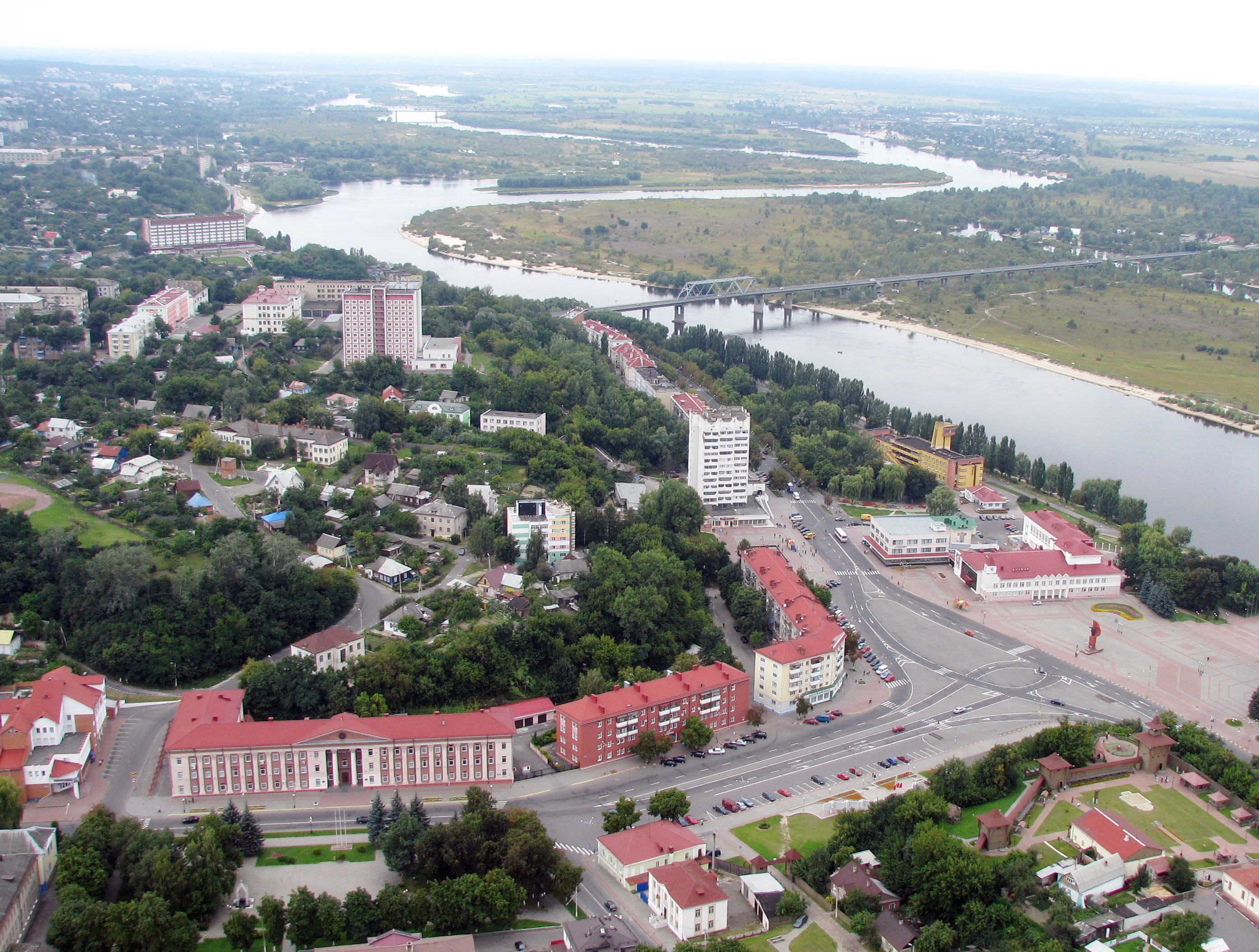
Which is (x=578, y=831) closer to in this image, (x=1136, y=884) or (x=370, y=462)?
(x=1136, y=884)

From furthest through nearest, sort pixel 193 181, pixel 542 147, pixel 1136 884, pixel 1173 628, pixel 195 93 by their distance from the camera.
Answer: pixel 195 93, pixel 542 147, pixel 193 181, pixel 1173 628, pixel 1136 884

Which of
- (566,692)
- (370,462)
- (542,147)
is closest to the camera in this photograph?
(566,692)

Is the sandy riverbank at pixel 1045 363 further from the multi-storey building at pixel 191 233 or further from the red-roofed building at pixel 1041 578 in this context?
the multi-storey building at pixel 191 233

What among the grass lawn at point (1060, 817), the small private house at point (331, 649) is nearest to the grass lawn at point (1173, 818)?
the grass lawn at point (1060, 817)

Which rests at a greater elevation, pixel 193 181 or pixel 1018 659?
pixel 193 181

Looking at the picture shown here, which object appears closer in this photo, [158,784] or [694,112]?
[158,784]

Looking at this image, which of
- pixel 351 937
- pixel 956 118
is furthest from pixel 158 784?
pixel 956 118

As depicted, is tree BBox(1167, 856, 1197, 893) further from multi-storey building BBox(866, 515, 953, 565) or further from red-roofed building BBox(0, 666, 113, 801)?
red-roofed building BBox(0, 666, 113, 801)
